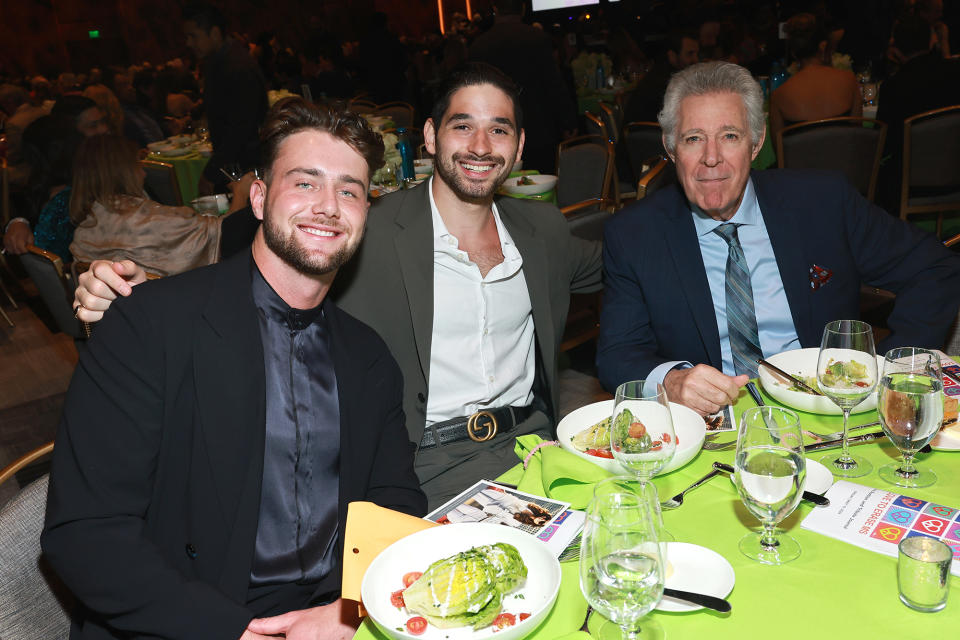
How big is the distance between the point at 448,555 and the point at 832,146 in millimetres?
4195

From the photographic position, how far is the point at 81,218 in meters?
3.67

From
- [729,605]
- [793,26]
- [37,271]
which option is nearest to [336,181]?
[729,605]

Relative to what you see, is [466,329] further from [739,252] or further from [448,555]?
[448,555]

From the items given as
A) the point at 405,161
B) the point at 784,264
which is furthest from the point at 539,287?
the point at 405,161

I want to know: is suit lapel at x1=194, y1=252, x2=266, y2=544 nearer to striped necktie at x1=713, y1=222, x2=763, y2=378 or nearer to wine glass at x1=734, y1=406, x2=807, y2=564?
wine glass at x1=734, y1=406, x2=807, y2=564

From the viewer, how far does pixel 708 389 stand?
1659mm

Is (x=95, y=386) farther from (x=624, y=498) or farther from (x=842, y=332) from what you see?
(x=842, y=332)

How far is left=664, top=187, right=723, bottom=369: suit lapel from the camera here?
2.21 meters

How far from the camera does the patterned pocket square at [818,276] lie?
2.22 metres

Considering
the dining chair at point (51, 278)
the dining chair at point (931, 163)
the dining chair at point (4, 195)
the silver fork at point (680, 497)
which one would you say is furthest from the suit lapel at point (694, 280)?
the dining chair at point (4, 195)

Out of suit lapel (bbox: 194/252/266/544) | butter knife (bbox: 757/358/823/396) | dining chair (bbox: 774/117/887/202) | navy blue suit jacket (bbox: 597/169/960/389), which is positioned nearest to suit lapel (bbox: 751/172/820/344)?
navy blue suit jacket (bbox: 597/169/960/389)

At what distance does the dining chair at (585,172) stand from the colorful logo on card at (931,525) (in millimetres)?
3317

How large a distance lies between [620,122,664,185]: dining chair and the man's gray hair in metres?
2.87

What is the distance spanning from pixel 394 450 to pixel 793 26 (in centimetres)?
501
